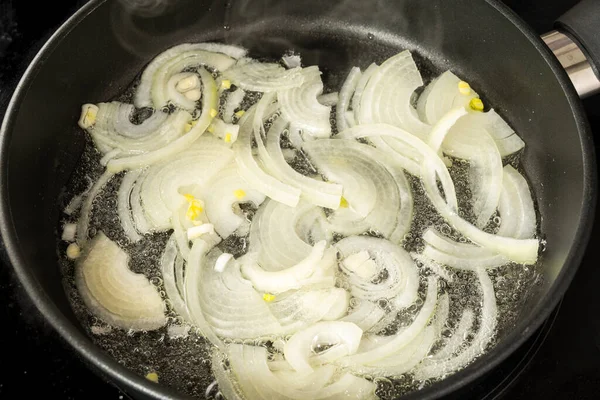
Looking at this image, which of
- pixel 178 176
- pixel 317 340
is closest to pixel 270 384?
pixel 317 340

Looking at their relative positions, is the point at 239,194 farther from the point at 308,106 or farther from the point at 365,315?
the point at 365,315

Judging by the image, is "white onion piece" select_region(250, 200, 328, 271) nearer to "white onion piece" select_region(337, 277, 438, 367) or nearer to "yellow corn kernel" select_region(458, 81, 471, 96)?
"white onion piece" select_region(337, 277, 438, 367)

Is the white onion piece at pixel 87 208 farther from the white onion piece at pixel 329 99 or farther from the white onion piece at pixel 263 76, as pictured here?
the white onion piece at pixel 329 99

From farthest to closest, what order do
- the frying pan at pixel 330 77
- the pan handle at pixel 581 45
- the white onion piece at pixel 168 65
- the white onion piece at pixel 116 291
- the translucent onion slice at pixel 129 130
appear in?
the white onion piece at pixel 168 65 < the translucent onion slice at pixel 129 130 < the pan handle at pixel 581 45 < the white onion piece at pixel 116 291 < the frying pan at pixel 330 77

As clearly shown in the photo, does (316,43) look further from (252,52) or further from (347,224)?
(347,224)

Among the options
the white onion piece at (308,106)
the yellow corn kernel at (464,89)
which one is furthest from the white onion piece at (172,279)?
the yellow corn kernel at (464,89)

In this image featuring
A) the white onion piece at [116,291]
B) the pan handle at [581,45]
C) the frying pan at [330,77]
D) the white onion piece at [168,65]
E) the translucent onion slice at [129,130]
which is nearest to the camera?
the frying pan at [330,77]

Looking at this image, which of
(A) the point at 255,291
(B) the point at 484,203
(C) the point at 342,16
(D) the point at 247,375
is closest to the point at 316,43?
(C) the point at 342,16
